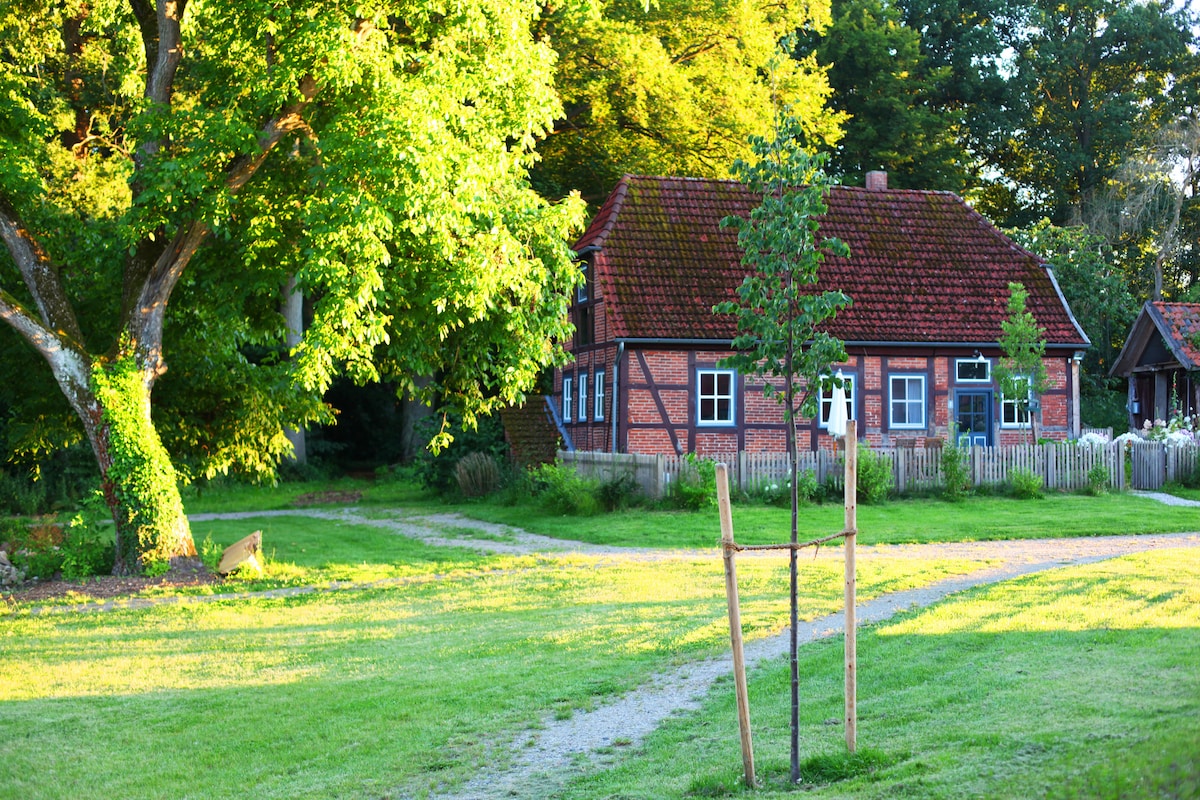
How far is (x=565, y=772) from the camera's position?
775cm

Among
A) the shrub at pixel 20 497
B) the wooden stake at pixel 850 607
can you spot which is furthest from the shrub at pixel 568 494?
the wooden stake at pixel 850 607

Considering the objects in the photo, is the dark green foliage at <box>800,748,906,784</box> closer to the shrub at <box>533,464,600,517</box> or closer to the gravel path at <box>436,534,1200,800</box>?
the gravel path at <box>436,534,1200,800</box>

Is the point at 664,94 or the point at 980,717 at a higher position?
the point at 664,94

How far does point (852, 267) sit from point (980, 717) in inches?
964

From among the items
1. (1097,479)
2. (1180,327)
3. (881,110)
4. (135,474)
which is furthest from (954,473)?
(881,110)

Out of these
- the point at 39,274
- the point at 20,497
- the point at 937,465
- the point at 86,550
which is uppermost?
the point at 39,274

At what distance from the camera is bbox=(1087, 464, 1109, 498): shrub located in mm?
26609

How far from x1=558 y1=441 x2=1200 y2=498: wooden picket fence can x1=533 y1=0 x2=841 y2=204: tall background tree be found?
1183 centimetres

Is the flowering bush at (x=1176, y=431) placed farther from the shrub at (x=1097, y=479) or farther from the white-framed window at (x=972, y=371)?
the white-framed window at (x=972, y=371)

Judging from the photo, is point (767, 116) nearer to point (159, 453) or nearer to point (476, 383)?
point (476, 383)

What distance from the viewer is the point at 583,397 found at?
105 feet

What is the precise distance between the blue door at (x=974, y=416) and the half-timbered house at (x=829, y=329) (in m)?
0.03

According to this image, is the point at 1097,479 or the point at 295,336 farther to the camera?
the point at 295,336

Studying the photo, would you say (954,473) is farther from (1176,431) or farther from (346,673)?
(346,673)
